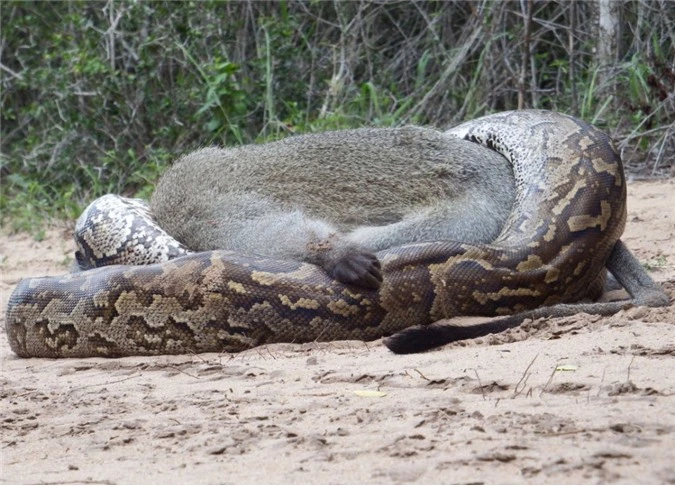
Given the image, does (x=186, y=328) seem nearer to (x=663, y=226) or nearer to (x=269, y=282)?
(x=269, y=282)

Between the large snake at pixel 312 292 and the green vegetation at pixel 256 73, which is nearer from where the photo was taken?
the large snake at pixel 312 292

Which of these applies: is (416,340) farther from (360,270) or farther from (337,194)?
(337,194)

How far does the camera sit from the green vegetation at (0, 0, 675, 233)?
11.3m

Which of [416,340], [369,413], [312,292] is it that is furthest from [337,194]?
[369,413]

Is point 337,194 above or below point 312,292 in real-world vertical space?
above

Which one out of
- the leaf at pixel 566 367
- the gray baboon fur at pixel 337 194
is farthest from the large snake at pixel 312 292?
the leaf at pixel 566 367

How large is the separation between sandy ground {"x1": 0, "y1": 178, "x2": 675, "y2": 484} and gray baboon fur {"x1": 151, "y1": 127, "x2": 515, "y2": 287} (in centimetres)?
125

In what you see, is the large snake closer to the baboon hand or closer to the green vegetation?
the baboon hand

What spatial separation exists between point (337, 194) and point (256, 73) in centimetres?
557

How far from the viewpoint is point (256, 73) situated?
12.9 m

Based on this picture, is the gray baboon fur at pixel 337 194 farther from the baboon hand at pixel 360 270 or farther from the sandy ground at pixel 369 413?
the sandy ground at pixel 369 413

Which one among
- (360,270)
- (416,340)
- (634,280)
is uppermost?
(360,270)

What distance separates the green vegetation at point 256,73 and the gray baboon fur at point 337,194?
114 inches

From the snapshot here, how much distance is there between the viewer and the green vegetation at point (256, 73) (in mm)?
11258
